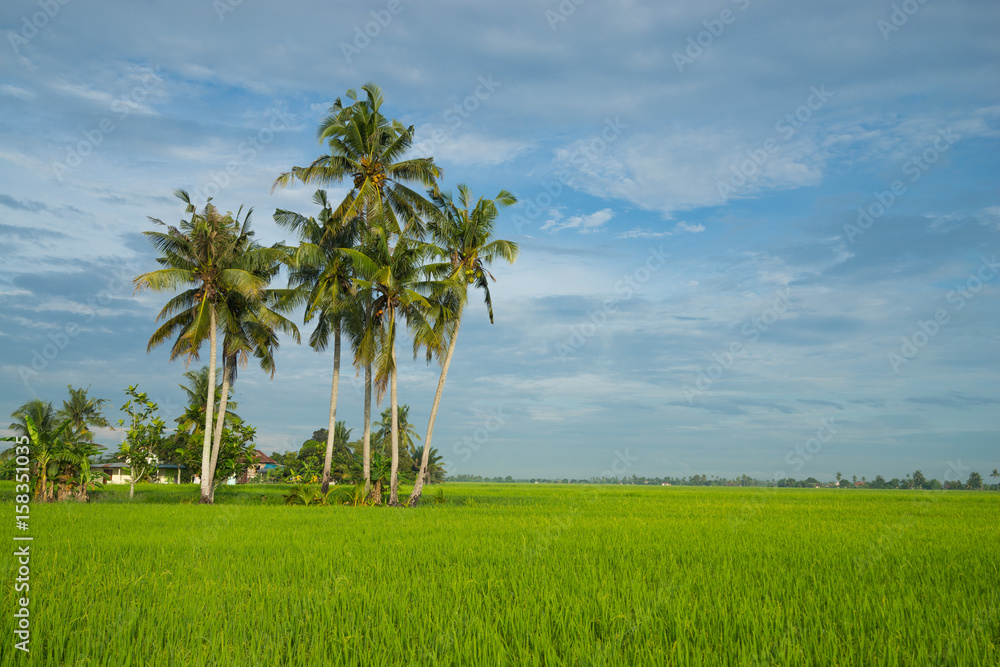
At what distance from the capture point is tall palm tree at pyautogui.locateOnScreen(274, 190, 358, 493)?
922 inches

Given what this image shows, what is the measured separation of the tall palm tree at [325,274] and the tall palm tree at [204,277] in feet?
6.23

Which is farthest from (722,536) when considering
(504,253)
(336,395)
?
(336,395)

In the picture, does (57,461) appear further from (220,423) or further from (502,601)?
(502,601)

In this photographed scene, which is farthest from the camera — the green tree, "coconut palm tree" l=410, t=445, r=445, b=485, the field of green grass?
→ "coconut palm tree" l=410, t=445, r=445, b=485

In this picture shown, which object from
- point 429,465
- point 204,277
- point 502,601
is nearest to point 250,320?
point 204,277

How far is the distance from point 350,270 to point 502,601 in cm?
2035

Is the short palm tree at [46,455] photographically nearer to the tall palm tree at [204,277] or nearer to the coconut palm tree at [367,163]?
the tall palm tree at [204,277]

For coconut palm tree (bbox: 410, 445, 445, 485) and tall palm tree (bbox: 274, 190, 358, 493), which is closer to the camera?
tall palm tree (bbox: 274, 190, 358, 493)

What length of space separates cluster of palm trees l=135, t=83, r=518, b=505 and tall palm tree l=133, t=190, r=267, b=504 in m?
0.05

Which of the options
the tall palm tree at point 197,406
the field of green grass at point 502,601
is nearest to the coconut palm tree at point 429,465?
the tall palm tree at point 197,406

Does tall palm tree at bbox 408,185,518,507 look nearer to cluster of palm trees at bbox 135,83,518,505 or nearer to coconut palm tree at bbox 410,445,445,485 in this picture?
cluster of palm trees at bbox 135,83,518,505

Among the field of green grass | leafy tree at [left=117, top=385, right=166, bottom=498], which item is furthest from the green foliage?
the field of green grass

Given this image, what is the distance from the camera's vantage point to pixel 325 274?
941 inches

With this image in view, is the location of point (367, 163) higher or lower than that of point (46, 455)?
higher
